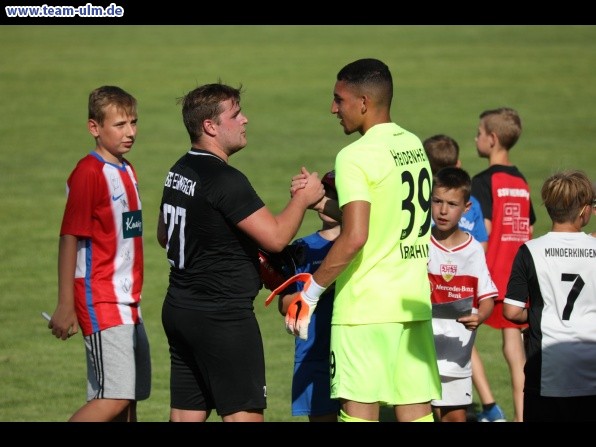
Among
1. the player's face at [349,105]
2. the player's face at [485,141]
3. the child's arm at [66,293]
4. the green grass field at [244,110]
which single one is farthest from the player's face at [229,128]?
the player's face at [485,141]

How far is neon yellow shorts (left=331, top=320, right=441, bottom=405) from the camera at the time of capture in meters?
5.54

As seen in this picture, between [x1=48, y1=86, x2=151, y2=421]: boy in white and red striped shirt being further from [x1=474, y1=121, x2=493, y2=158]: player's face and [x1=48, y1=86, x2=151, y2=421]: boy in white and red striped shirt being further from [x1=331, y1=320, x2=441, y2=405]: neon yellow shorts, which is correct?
[x1=474, y1=121, x2=493, y2=158]: player's face

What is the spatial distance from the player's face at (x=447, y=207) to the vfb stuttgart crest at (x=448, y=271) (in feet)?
0.86

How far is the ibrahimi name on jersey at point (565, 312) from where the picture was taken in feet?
18.7

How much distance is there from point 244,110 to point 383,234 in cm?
1815

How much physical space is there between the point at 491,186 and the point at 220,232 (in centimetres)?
380

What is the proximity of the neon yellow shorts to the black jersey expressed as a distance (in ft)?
2.00

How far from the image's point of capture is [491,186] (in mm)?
Answer: 8828

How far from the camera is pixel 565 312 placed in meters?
5.71

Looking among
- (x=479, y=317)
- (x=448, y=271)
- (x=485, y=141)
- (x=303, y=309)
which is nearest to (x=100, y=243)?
(x=303, y=309)

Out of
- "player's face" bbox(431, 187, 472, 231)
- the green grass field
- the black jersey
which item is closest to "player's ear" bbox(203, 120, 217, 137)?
the black jersey

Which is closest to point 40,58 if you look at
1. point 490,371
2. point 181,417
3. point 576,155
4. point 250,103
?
point 250,103

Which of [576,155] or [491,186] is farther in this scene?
[576,155]

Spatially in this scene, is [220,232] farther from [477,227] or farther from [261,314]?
[261,314]
